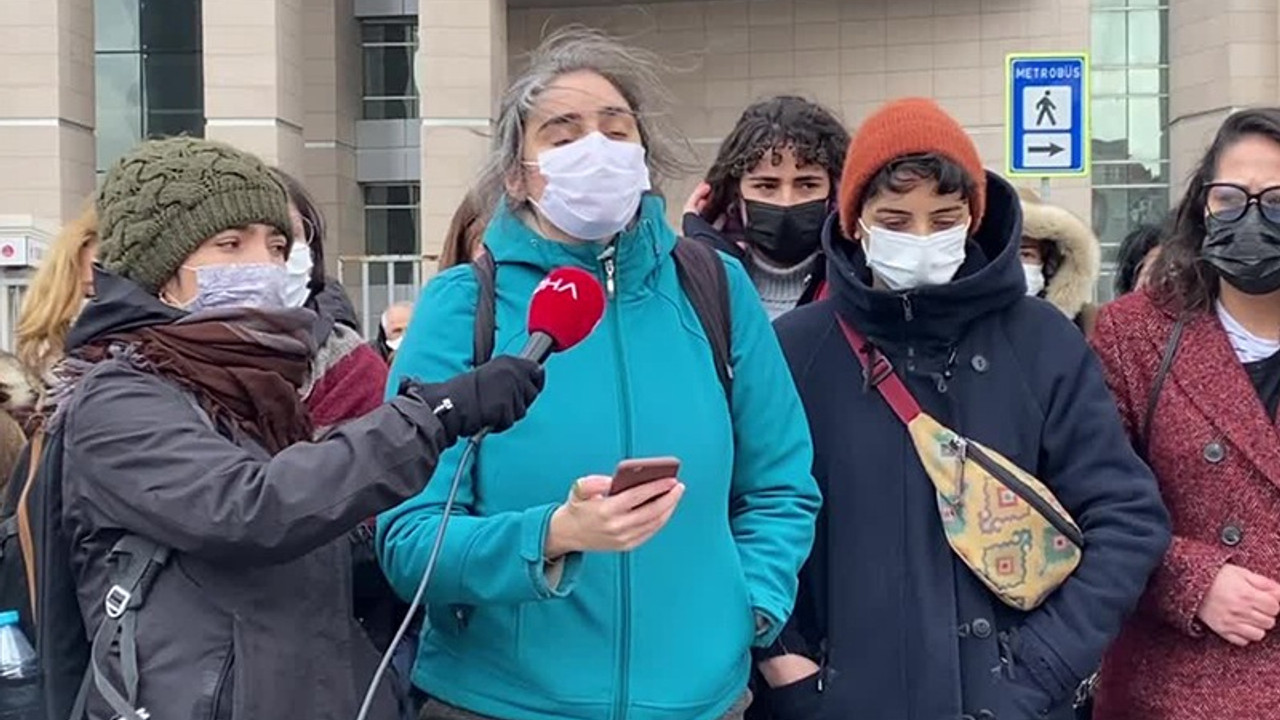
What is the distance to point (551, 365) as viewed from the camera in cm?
270

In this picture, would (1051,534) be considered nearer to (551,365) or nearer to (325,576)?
(551,365)

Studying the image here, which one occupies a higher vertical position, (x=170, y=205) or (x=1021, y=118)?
(x=1021, y=118)

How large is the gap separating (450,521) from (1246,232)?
6.29ft

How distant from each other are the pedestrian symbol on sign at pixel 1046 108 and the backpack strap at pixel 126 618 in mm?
8101

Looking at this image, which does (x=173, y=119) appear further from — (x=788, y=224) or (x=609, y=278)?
(x=609, y=278)

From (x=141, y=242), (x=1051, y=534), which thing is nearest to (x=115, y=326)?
(x=141, y=242)

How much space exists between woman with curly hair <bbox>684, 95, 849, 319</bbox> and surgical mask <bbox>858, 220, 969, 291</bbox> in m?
0.95

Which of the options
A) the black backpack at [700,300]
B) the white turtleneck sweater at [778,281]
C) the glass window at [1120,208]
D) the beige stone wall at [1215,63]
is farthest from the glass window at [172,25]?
the black backpack at [700,300]

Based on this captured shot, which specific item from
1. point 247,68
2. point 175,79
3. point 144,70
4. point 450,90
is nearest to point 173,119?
point 175,79

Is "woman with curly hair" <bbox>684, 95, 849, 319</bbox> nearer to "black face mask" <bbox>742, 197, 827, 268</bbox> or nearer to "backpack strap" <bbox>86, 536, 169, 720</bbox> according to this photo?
"black face mask" <bbox>742, 197, 827, 268</bbox>

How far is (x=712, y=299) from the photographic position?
2.89m

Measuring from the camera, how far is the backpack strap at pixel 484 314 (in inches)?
107

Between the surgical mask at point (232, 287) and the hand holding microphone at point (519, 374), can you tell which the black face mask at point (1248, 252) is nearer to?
the hand holding microphone at point (519, 374)

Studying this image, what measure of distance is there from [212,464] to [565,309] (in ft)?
2.12
